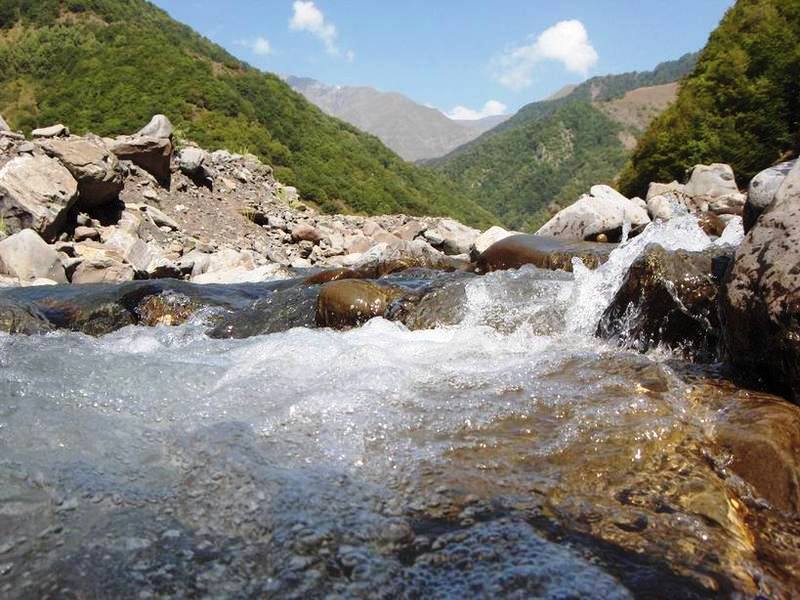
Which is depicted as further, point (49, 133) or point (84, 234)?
point (49, 133)

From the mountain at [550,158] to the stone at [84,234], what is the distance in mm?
93052

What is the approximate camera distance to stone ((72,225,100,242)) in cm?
1375

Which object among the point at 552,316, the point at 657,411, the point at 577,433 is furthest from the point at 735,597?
the point at 552,316

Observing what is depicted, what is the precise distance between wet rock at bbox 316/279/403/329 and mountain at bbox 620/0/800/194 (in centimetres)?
2220

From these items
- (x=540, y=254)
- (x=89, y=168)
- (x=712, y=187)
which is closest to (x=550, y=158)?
(x=712, y=187)

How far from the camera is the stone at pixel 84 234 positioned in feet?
45.1

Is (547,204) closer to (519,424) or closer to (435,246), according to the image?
(435,246)

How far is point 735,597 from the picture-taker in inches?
71.6

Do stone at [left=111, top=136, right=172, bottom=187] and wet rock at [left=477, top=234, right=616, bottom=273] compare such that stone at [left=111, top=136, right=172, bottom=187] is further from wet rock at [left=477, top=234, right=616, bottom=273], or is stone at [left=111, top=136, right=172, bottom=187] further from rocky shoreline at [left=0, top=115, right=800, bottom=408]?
wet rock at [left=477, top=234, right=616, bottom=273]

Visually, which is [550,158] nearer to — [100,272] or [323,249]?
[323,249]

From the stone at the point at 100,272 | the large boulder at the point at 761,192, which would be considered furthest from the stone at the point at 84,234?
the large boulder at the point at 761,192

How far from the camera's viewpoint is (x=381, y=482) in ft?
8.22

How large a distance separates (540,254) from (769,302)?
5628 mm

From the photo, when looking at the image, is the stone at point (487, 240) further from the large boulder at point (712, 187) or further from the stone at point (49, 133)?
the stone at point (49, 133)
